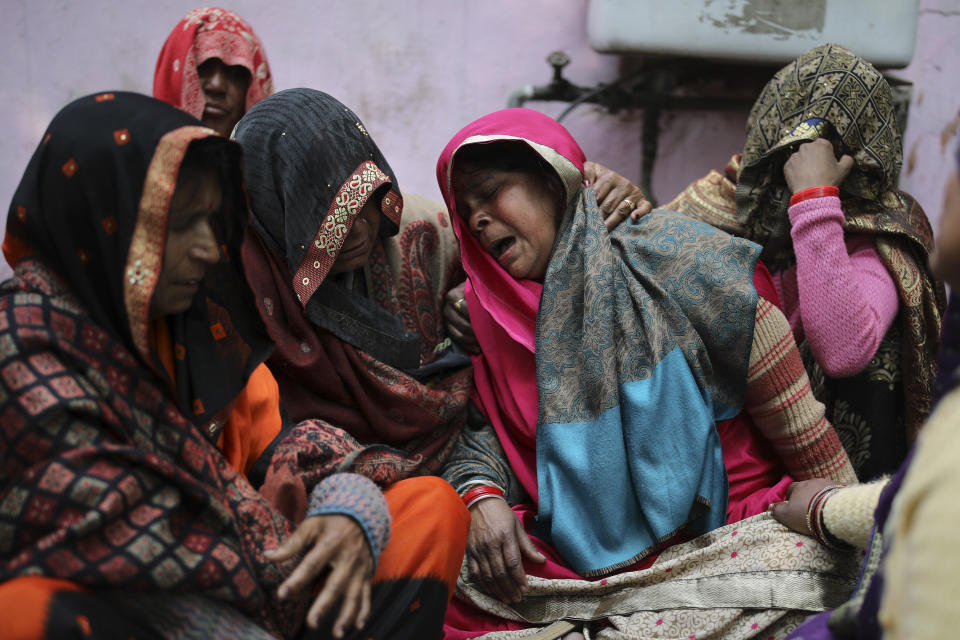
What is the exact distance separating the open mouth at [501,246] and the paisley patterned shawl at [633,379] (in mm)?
134

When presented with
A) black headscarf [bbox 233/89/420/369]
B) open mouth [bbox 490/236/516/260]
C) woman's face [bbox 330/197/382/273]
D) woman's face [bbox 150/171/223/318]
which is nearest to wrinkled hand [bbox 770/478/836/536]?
open mouth [bbox 490/236/516/260]

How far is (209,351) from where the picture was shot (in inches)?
55.3

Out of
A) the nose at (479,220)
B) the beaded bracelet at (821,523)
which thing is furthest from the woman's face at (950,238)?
the nose at (479,220)

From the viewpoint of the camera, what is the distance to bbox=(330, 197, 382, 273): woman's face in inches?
73.2

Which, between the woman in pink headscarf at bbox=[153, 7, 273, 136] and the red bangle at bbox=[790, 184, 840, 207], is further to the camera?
the woman in pink headscarf at bbox=[153, 7, 273, 136]

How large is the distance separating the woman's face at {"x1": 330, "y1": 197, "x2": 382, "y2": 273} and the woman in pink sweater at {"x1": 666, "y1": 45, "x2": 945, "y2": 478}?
1.12 metres

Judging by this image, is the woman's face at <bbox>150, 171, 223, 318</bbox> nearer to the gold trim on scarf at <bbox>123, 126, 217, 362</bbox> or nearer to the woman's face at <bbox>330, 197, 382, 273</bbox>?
the gold trim on scarf at <bbox>123, 126, 217, 362</bbox>

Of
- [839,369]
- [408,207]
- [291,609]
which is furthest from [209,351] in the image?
[839,369]

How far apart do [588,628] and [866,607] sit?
0.82m

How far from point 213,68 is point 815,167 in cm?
205

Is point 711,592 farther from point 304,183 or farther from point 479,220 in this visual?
point 304,183

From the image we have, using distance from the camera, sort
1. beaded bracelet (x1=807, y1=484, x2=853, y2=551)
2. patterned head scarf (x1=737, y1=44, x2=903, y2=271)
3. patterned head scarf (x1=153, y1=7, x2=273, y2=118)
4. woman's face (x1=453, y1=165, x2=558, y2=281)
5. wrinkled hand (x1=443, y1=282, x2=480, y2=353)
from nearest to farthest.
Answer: beaded bracelet (x1=807, y1=484, x2=853, y2=551) < woman's face (x1=453, y1=165, x2=558, y2=281) < wrinkled hand (x1=443, y1=282, x2=480, y2=353) < patterned head scarf (x1=737, y1=44, x2=903, y2=271) < patterned head scarf (x1=153, y1=7, x2=273, y2=118)

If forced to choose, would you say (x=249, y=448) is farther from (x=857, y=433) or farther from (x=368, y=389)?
(x=857, y=433)

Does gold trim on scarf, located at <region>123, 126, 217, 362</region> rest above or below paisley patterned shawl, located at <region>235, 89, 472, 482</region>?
above
